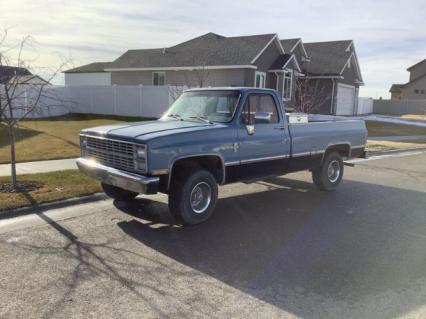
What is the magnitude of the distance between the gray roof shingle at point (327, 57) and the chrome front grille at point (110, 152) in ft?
101

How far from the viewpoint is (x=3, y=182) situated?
8.33m

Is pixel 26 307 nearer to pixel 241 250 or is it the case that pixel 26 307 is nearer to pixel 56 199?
pixel 241 250

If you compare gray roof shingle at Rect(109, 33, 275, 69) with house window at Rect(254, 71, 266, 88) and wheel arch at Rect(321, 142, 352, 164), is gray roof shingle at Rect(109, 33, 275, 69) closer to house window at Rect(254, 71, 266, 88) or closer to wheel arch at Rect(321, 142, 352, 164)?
house window at Rect(254, 71, 266, 88)

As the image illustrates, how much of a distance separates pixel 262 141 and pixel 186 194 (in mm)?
1829

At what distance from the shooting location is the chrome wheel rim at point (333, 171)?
30.4ft

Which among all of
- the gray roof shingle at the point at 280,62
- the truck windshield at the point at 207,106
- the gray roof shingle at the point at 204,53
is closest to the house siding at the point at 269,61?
the gray roof shingle at the point at 280,62

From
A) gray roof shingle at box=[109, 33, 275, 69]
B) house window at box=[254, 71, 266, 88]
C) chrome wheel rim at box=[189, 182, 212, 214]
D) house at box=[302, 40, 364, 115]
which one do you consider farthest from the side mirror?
house at box=[302, 40, 364, 115]

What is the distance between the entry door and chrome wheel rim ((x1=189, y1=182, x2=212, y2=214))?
0.79 m

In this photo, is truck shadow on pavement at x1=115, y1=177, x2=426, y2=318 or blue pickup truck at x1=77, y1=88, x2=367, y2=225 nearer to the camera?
truck shadow on pavement at x1=115, y1=177, x2=426, y2=318

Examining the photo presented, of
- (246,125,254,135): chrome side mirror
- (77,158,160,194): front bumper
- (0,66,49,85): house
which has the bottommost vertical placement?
(77,158,160,194): front bumper

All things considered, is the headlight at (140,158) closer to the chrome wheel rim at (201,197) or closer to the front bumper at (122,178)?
the front bumper at (122,178)

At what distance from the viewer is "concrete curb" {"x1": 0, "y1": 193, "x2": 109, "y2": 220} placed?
6676mm

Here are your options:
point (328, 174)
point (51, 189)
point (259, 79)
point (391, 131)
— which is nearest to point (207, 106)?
point (51, 189)

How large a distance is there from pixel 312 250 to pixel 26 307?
→ 133 inches
